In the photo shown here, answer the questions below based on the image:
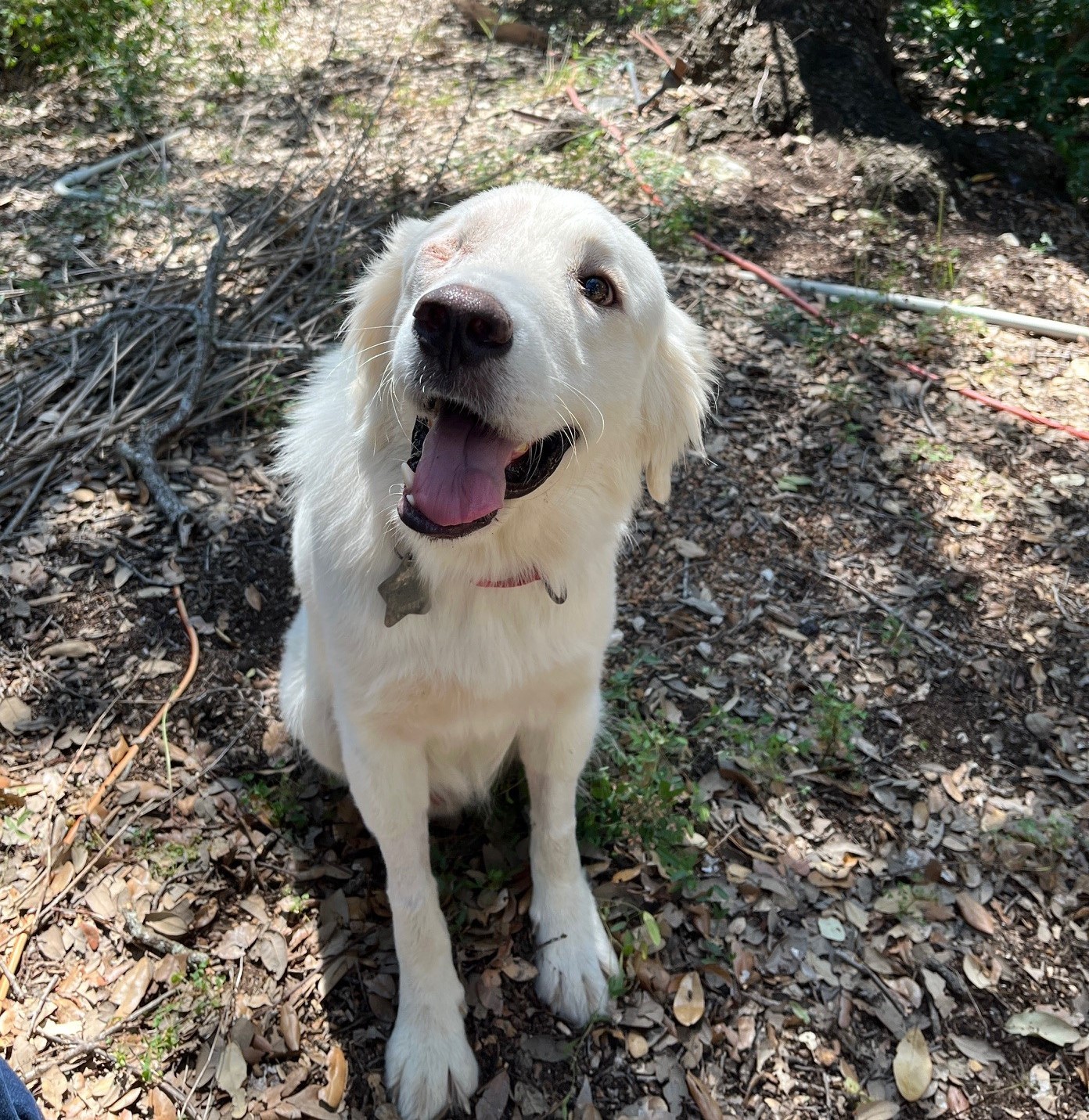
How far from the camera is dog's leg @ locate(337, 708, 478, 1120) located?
215 cm

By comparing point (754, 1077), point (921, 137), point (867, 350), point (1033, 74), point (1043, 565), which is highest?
point (1033, 74)

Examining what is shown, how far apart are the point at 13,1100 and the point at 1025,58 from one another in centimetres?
634

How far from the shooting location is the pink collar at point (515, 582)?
2.01m

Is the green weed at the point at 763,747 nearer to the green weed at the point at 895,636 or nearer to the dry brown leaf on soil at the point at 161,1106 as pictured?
the green weed at the point at 895,636

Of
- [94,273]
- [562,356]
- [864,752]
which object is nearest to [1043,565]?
[864,752]

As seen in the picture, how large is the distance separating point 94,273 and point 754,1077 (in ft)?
13.9

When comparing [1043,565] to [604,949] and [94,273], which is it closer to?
[604,949]

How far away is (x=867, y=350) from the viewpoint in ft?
13.6

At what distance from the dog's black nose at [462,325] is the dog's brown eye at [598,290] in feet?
1.25

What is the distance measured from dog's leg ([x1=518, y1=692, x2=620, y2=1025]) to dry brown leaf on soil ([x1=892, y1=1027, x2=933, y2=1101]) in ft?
2.39

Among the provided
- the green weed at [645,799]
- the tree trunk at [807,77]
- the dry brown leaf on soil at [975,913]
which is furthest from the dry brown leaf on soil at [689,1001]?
the tree trunk at [807,77]

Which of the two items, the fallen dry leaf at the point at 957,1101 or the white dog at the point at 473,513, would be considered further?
the fallen dry leaf at the point at 957,1101

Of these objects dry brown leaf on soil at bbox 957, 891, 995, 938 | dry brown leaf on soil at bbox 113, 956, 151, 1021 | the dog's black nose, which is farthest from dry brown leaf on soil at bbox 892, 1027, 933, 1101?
the dog's black nose

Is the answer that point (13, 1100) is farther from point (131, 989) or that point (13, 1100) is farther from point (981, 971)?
point (981, 971)
